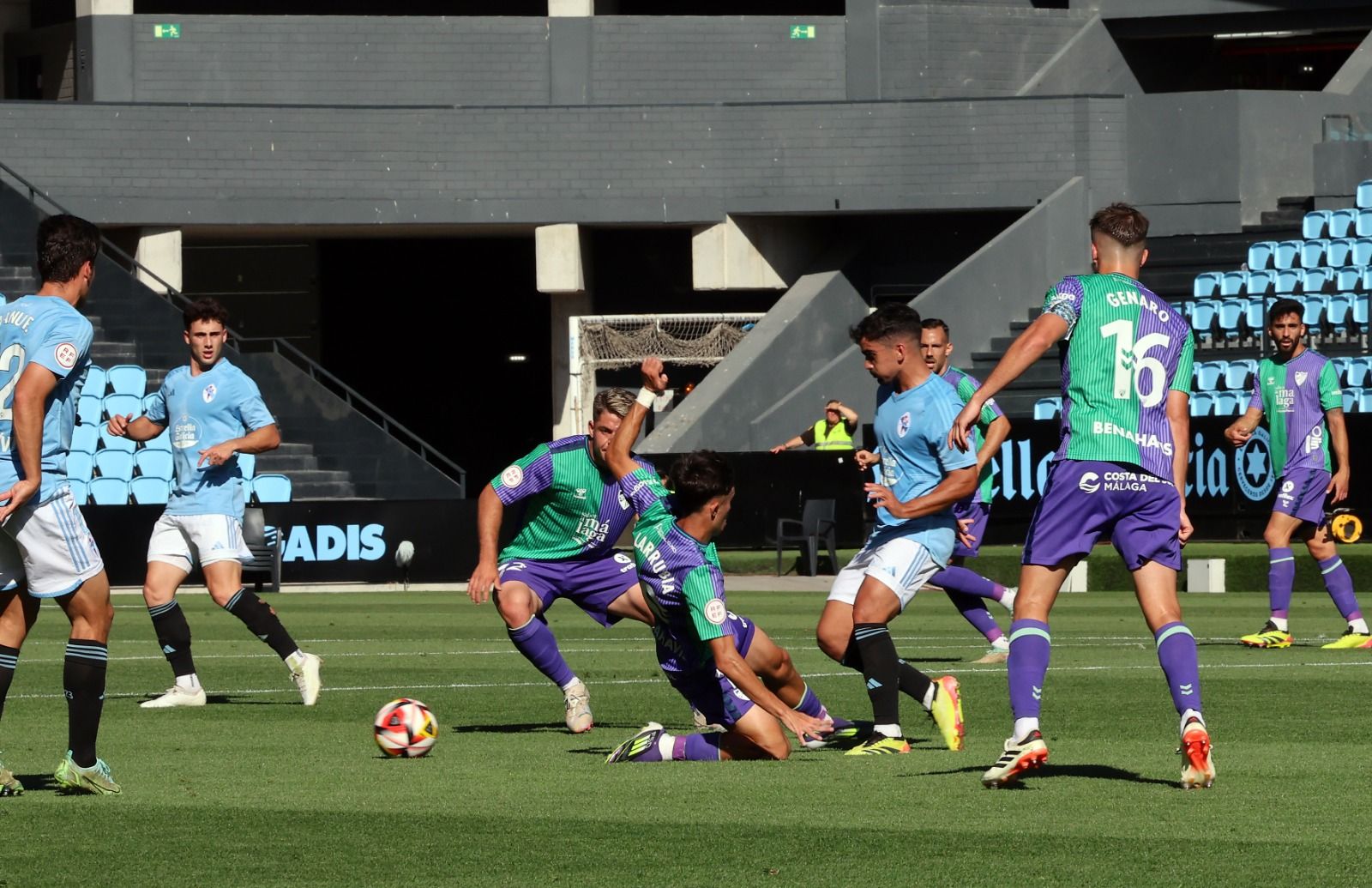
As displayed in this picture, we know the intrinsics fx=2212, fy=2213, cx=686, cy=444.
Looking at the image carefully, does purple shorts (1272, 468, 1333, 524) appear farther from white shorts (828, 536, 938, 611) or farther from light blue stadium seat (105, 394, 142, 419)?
light blue stadium seat (105, 394, 142, 419)

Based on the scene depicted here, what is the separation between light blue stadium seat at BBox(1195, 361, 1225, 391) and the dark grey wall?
6076 millimetres

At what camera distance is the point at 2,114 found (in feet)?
117

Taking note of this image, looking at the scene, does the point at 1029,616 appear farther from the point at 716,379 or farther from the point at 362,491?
the point at 716,379

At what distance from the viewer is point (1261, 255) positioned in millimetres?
32812

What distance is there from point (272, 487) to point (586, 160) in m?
8.99

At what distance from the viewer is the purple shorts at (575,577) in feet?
36.6

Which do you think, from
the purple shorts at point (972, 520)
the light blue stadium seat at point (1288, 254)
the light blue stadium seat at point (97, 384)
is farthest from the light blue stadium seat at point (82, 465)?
the purple shorts at point (972, 520)

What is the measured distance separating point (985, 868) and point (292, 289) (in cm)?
3641

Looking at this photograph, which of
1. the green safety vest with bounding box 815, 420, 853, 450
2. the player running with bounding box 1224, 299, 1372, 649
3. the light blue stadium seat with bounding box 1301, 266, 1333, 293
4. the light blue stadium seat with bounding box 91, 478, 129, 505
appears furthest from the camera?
the light blue stadium seat with bounding box 1301, 266, 1333, 293

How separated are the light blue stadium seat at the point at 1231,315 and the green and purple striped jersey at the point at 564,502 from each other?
880 inches

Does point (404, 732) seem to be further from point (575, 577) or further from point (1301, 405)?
point (1301, 405)

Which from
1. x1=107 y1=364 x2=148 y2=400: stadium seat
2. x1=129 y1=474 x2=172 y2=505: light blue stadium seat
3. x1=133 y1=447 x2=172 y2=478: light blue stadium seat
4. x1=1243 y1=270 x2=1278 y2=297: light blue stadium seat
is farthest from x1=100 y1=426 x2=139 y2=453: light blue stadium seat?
x1=1243 y1=270 x2=1278 y2=297: light blue stadium seat

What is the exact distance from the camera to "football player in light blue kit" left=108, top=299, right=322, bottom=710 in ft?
39.6

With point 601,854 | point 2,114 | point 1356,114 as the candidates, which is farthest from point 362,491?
point 601,854
